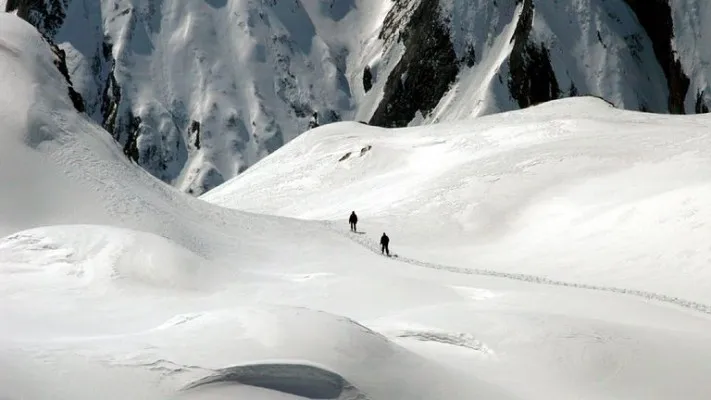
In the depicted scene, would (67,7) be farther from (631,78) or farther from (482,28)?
(631,78)

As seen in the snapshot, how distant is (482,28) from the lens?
5512 inches

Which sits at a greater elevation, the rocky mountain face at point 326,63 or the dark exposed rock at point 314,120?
Answer: the rocky mountain face at point 326,63

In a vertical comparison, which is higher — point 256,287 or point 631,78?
point 631,78

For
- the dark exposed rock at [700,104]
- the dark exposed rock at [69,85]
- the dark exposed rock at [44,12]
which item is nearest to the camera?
the dark exposed rock at [69,85]

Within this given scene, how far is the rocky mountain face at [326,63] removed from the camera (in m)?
125

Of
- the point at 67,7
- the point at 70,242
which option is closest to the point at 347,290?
the point at 70,242

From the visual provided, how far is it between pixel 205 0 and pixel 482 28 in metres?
54.0

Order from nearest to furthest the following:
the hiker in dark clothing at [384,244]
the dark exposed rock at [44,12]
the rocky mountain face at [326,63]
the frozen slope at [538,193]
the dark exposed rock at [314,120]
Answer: the frozen slope at [538,193]
the hiker in dark clothing at [384,244]
the rocky mountain face at [326,63]
the dark exposed rock at [314,120]
the dark exposed rock at [44,12]

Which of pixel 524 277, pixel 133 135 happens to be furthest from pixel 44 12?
pixel 524 277

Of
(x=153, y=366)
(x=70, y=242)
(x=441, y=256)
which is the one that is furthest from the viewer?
(x=441, y=256)

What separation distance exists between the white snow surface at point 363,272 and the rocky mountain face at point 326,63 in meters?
82.2

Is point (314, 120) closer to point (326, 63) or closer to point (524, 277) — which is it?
point (326, 63)

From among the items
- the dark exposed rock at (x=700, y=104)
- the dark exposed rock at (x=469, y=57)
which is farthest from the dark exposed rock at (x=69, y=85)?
the dark exposed rock at (x=469, y=57)

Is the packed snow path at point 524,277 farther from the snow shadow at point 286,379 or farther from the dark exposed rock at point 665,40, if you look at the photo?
the dark exposed rock at point 665,40
